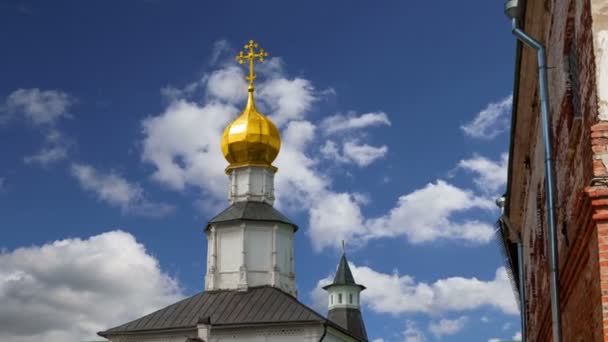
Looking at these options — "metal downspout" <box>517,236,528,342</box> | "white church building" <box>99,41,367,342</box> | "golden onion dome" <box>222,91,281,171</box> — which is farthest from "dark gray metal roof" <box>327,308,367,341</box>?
"metal downspout" <box>517,236,528,342</box>

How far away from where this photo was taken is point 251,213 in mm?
39531

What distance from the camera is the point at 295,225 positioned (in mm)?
40188

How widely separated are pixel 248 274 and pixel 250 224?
6.56 feet

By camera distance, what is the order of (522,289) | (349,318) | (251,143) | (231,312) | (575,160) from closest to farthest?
(575,160) → (522,289) → (231,312) → (251,143) → (349,318)

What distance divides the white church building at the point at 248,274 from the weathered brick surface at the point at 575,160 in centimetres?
2354

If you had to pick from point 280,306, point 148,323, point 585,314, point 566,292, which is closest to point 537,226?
point 566,292

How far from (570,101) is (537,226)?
481 centimetres

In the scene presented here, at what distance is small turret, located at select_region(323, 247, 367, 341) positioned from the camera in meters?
57.0

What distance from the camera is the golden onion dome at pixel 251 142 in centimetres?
4075

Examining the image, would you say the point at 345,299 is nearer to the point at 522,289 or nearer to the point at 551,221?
the point at 522,289

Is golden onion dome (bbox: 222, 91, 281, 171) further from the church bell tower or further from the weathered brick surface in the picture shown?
the weathered brick surface

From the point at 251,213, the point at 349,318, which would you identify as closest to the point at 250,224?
the point at 251,213

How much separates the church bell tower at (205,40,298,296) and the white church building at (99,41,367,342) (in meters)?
0.04

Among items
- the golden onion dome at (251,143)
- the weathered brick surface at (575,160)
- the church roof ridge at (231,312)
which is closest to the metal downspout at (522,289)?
the weathered brick surface at (575,160)
